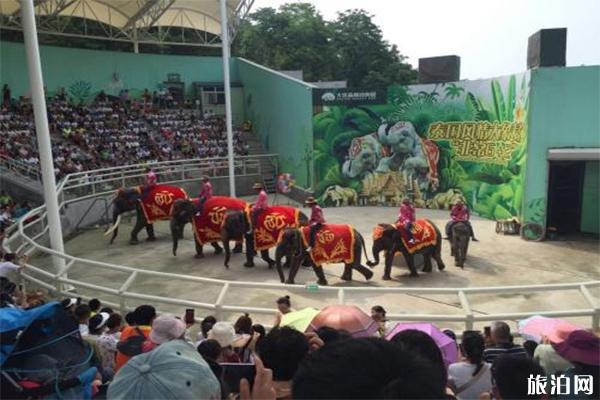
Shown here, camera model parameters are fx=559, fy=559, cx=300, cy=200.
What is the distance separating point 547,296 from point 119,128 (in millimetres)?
17945

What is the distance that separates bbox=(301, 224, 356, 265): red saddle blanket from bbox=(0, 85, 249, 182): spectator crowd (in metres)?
10.6

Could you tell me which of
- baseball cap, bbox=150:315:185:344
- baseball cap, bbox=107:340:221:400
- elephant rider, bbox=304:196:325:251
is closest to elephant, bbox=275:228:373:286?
elephant rider, bbox=304:196:325:251

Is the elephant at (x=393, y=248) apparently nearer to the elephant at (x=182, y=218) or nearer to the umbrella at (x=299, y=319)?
the elephant at (x=182, y=218)

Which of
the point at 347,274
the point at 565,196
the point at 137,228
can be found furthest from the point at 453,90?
the point at 137,228

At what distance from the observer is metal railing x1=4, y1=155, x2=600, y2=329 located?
20.9 ft

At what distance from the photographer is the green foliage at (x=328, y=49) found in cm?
4250

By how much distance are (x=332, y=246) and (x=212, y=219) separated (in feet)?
10.6

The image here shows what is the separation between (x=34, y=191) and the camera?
1542cm

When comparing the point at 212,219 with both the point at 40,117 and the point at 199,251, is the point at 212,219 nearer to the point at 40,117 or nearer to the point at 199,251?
the point at 199,251

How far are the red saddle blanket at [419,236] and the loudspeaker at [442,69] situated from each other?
8671 millimetres

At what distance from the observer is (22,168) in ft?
52.7

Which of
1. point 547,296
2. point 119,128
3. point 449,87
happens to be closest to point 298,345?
point 547,296

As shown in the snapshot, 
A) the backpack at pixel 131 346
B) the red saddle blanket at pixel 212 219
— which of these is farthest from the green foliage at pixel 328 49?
the backpack at pixel 131 346

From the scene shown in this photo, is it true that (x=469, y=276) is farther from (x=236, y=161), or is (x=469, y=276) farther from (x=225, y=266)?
(x=236, y=161)
